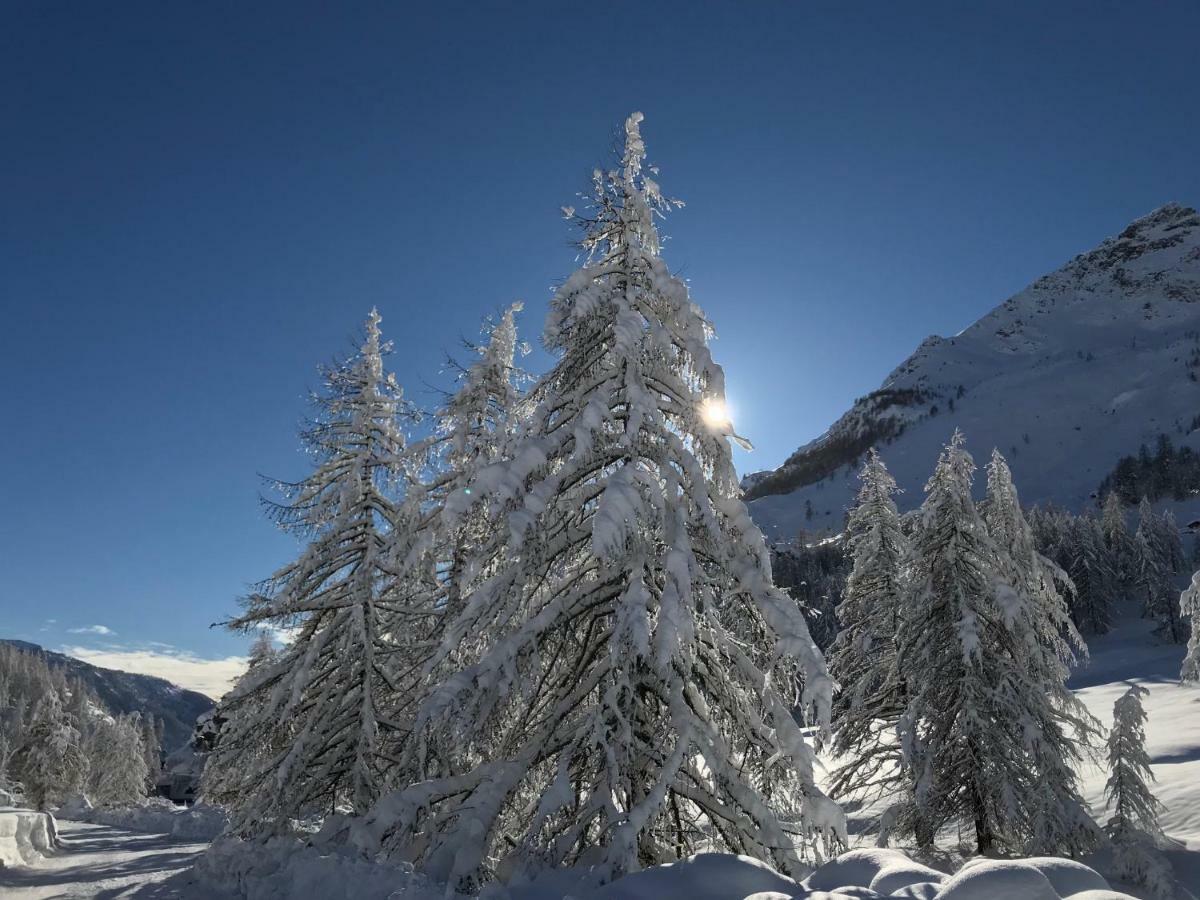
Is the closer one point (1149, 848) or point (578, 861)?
point (578, 861)

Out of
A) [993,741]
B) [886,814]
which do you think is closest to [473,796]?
[993,741]

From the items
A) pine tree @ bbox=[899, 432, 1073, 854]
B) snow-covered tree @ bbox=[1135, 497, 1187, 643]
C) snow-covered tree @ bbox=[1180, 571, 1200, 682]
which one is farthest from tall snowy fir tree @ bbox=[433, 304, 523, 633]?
snow-covered tree @ bbox=[1135, 497, 1187, 643]

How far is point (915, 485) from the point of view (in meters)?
189

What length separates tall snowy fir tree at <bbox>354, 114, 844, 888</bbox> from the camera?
21.6 feet

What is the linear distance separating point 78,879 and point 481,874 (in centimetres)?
985

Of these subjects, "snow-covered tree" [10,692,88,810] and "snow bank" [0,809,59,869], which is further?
"snow-covered tree" [10,692,88,810]

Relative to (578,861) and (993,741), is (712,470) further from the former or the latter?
(993,741)

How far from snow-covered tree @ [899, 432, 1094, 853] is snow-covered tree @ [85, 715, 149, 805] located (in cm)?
6591

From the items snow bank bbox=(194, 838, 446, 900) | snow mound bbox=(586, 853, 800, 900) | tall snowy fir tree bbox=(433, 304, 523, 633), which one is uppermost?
tall snowy fir tree bbox=(433, 304, 523, 633)

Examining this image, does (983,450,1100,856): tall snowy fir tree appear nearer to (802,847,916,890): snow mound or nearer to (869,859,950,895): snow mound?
(802,847,916,890): snow mound

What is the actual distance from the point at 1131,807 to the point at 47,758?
170ft

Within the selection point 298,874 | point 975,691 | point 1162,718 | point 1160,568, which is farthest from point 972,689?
point 1160,568

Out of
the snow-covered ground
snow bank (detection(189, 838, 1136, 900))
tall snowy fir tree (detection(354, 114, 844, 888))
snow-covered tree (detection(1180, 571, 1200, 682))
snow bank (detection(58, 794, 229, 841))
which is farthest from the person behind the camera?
snow bank (detection(58, 794, 229, 841))

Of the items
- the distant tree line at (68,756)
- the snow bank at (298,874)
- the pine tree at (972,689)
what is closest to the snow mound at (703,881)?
the snow bank at (298,874)
